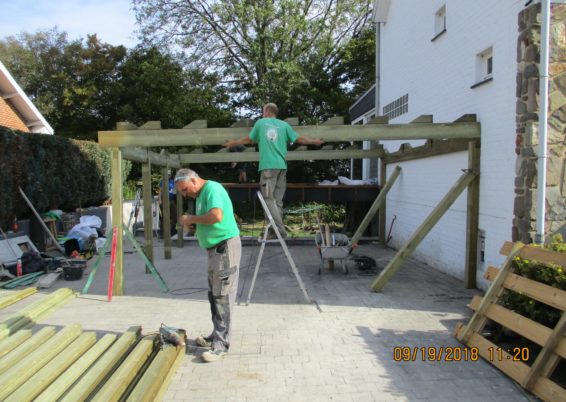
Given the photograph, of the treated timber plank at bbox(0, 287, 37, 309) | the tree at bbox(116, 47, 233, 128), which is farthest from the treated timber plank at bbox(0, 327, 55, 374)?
the tree at bbox(116, 47, 233, 128)

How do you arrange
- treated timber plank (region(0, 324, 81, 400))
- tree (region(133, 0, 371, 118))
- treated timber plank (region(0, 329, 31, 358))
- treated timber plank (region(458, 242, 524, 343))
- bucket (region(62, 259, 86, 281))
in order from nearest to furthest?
treated timber plank (region(0, 324, 81, 400)) < treated timber plank (region(0, 329, 31, 358)) < treated timber plank (region(458, 242, 524, 343)) < bucket (region(62, 259, 86, 281)) < tree (region(133, 0, 371, 118))

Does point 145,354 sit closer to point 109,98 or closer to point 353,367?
point 353,367

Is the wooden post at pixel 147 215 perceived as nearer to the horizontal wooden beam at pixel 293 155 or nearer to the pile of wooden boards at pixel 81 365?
the horizontal wooden beam at pixel 293 155

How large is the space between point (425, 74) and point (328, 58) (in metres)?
14.8

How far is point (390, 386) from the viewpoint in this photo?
361 cm

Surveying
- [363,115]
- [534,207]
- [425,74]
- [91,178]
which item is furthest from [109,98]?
[534,207]

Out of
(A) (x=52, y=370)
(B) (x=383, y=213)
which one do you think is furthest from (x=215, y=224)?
(B) (x=383, y=213)

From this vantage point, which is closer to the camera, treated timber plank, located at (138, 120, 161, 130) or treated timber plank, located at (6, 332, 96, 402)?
treated timber plank, located at (6, 332, 96, 402)

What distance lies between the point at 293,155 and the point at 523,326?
23.5 feet

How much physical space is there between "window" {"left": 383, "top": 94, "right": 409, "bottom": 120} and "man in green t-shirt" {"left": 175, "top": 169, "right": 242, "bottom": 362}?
720 centimetres

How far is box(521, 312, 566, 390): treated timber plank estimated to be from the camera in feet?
11.1

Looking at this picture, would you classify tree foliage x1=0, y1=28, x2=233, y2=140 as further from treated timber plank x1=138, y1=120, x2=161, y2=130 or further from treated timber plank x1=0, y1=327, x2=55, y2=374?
treated timber plank x1=0, y1=327, x2=55, y2=374

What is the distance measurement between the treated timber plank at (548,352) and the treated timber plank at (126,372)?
3.06 m

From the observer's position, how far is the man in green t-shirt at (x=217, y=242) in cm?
408
